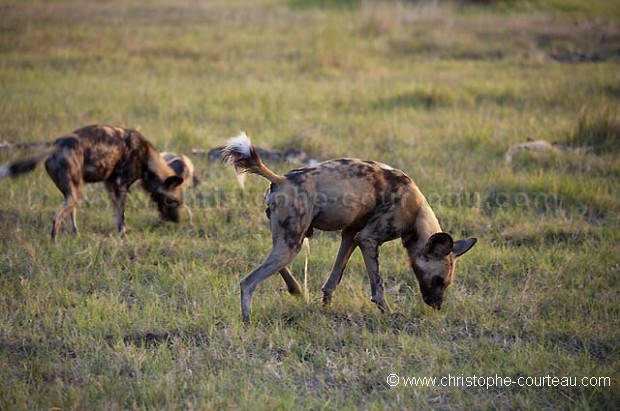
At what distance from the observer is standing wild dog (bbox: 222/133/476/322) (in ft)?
16.6

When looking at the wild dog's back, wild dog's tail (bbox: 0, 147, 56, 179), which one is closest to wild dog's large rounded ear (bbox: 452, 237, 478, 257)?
the wild dog's back

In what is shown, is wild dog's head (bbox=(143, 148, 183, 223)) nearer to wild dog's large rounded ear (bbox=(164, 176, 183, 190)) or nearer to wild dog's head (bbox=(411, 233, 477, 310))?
wild dog's large rounded ear (bbox=(164, 176, 183, 190))

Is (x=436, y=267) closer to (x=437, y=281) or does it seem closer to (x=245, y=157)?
(x=437, y=281)

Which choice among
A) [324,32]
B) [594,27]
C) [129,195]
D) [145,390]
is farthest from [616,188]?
[594,27]

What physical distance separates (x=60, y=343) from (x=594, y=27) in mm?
16690

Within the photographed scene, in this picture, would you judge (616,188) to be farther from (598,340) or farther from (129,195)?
(129,195)

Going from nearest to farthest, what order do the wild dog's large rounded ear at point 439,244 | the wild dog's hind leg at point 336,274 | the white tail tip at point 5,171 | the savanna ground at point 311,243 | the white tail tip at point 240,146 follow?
1. the savanna ground at point 311,243
2. the white tail tip at point 240,146
3. the wild dog's large rounded ear at point 439,244
4. the wild dog's hind leg at point 336,274
5. the white tail tip at point 5,171

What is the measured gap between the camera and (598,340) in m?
5.09

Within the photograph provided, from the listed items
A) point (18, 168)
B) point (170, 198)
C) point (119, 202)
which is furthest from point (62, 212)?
point (170, 198)

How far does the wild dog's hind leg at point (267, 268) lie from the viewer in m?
5.06

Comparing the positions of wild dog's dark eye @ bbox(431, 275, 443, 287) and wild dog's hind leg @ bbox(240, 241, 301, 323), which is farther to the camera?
wild dog's dark eye @ bbox(431, 275, 443, 287)

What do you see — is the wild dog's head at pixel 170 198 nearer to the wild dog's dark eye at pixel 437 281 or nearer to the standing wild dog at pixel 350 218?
the standing wild dog at pixel 350 218

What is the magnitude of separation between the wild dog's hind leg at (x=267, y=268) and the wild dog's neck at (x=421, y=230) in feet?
2.90

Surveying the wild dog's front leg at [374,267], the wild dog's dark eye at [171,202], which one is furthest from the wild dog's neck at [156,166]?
the wild dog's front leg at [374,267]
